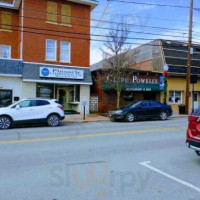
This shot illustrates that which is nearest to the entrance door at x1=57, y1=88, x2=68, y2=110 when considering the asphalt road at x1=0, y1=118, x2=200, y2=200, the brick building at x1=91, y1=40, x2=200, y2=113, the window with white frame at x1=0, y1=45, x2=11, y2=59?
the brick building at x1=91, y1=40, x2=200, y2=113

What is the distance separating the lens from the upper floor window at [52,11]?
2231cm

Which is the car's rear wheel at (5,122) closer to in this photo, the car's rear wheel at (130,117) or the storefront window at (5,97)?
the storefront window at (5,97)

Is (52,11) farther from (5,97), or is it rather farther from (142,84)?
(142,84)

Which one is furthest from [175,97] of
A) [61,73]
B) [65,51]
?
[61,73]

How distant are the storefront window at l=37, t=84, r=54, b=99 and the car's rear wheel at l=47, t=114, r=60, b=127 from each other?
6357 millimetres

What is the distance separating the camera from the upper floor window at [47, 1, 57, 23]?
22.3 meters

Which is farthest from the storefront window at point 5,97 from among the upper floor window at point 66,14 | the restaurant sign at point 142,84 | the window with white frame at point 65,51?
the restaurant sign at point 142,84

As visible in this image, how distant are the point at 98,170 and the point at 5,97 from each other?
1621 cm

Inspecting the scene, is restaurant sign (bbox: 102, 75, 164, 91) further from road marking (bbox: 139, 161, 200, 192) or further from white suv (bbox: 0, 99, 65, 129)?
road marking (bbox: 139, 161, 200, 192)

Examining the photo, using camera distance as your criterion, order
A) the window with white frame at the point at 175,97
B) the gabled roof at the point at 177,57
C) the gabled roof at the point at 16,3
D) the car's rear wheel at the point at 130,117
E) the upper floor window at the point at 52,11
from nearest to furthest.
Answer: the car's rear wheel at the point at 130,117 → the upper floor window at the point at 52,11 → the gabled roof at the point at 16,3 → the window with white frame at the point at 175,97 → the gabled roof at the point at 177,57

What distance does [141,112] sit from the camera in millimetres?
19047

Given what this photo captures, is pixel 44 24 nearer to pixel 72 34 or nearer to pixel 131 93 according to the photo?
pixel 72 34

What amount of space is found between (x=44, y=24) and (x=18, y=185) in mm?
18859

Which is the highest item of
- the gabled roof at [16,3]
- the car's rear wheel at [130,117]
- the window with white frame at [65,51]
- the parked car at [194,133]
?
the gabled roof at [16,3]
